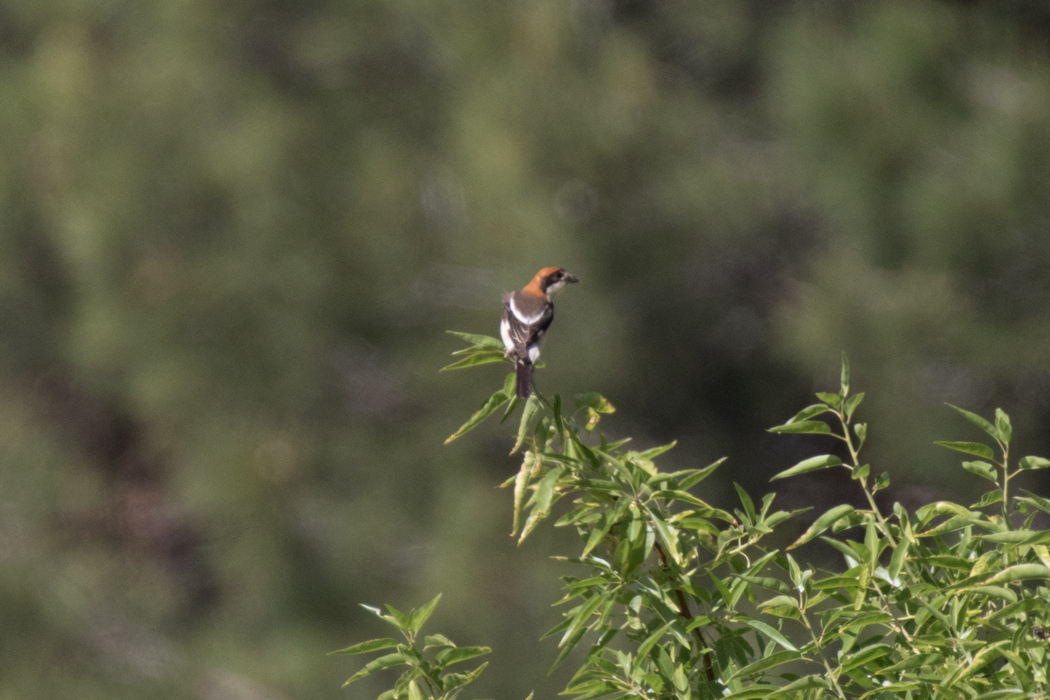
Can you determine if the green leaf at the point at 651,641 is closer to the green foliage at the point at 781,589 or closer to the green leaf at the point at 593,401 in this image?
the green foliage at the point at 781,589

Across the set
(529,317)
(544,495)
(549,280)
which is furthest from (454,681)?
(549,280)

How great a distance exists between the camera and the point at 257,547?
613 cm

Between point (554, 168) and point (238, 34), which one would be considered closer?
point (554, 168)

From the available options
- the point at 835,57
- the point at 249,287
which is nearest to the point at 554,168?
the point at 835,57

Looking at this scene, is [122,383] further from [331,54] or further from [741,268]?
[741,268]

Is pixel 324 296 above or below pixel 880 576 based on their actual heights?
below

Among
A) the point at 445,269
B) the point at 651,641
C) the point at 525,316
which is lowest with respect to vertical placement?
the point at 445,269

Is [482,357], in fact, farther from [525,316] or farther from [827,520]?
[525,316]

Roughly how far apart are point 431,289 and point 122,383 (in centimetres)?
241

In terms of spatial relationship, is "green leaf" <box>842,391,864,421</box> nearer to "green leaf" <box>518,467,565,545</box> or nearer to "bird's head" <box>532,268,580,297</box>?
"green leaf" <box>518,467,565,545</box>

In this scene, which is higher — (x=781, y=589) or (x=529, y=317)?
(x=781, y=589)

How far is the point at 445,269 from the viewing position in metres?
5.73

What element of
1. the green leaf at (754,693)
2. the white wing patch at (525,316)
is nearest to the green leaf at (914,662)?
the green leaf at (754,693)

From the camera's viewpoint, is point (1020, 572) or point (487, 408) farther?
point (487, 408)
